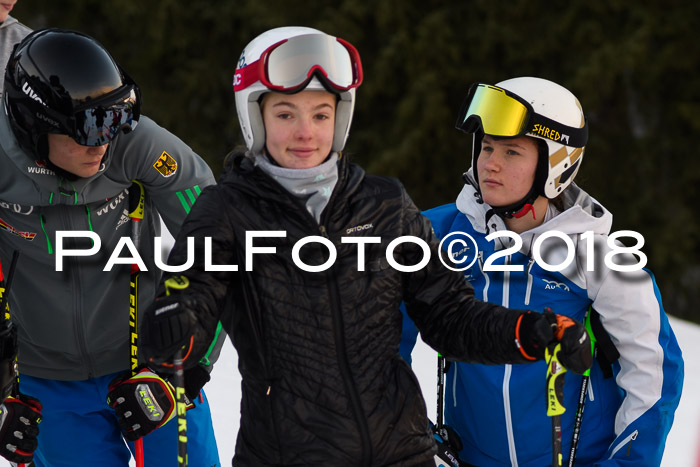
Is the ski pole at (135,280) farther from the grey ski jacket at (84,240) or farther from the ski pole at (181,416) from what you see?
the ski pole at (181,416)

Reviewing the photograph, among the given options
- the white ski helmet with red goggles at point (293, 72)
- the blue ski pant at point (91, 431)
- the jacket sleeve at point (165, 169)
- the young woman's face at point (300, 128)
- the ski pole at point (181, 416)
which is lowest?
the blue ski pant at point (91, 431)

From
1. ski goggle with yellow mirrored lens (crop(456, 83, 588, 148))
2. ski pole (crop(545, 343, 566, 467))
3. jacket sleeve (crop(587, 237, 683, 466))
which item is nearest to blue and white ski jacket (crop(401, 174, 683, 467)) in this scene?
jacket sleeve (crop(587, 237, 683, 466))

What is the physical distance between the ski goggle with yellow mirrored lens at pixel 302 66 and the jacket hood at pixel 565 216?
0.82 metres

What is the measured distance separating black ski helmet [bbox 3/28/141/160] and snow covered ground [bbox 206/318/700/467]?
2149 mm

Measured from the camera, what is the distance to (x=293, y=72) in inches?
84.8

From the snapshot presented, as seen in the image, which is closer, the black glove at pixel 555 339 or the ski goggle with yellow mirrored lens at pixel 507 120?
the black glove at pixel 555 339

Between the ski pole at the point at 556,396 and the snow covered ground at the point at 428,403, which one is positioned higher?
the ski pole at the point at 556,396

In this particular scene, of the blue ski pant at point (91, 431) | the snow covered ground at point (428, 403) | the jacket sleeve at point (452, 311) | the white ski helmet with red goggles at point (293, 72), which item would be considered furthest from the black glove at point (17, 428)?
the snow covered ground at point (428, 403)

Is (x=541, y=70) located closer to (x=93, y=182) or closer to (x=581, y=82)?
(x=581, y=82)

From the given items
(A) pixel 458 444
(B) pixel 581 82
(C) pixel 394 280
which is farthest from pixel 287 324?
(B) pixel 581 82

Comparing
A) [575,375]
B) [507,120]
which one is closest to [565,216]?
[507,120]

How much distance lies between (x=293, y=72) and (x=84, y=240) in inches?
35.6

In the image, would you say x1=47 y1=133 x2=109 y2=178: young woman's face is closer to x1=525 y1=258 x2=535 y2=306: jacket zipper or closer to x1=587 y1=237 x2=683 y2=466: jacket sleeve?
x1=525 y1=258 x2=535 y2=306: jacket zipper

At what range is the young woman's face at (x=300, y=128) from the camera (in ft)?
7.14
